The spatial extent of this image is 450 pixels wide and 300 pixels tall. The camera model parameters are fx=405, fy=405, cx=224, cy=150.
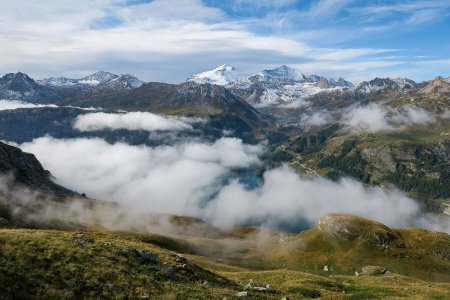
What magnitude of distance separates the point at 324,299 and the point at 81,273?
25453 millimetres

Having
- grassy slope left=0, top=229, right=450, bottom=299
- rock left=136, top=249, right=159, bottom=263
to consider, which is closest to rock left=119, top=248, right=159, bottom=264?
rock left=136, top=249, right=159, bottom=263

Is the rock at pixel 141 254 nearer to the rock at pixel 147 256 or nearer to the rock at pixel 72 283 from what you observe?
the rock at pixel 147 256

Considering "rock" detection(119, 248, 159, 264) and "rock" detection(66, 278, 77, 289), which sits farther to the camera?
"rock" detection(119, 248, 159, 264)

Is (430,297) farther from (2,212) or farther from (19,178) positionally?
(19,178)

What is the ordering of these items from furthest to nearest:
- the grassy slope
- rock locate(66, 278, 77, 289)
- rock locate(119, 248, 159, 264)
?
1. rock locate(119, 248, 159, 264)
2. rock locate(66, 278, 77, 289)
3. the grassy slope

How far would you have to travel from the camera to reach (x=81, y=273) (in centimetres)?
3183

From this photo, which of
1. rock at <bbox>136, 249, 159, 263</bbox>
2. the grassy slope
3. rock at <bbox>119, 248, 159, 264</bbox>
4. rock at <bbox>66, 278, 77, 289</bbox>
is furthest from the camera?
rock at <bbox>136, 249, 159, 263</bbox>

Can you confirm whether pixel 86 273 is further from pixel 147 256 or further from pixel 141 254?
pixel 147 256

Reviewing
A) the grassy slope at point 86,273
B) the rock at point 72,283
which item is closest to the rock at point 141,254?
the grassy slope at point 86,273

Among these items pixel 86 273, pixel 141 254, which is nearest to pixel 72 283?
pixel 86 273

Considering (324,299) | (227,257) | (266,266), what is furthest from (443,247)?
(324,299)

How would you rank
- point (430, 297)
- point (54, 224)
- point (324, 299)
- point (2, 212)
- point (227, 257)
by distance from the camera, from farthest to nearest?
point (227, 257) → point (54, 224) → point (2, 212) → point (430, 297) → point (324, 299)

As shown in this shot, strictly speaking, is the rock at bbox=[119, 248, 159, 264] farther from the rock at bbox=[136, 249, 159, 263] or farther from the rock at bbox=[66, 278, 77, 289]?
the rock at bbox=[66, 278, 77, 289]

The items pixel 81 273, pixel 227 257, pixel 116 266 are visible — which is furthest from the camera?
pixel 227 257
